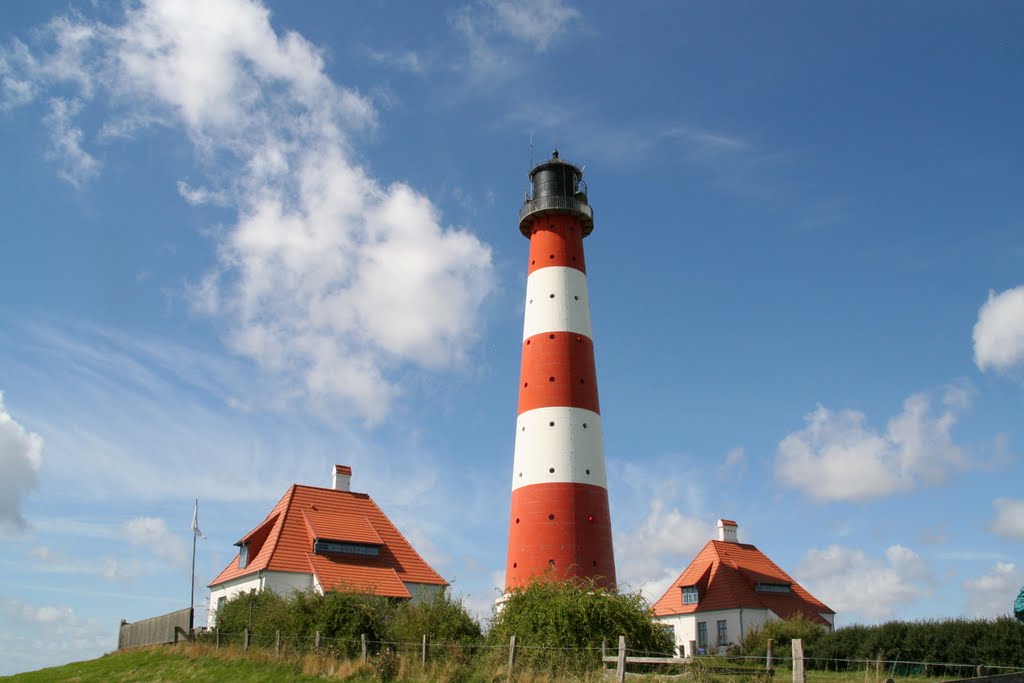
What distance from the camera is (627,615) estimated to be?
2144 centimetres

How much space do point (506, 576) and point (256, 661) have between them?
9.02m

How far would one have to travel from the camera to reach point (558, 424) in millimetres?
30219

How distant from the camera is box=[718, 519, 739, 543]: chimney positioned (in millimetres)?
45438

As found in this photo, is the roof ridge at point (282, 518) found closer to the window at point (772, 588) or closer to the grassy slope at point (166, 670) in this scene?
the grassy slope at point (166, 670)

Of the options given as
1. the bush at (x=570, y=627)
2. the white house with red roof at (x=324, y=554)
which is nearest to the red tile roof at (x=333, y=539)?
the white house with red roof at (x=324, y=554)

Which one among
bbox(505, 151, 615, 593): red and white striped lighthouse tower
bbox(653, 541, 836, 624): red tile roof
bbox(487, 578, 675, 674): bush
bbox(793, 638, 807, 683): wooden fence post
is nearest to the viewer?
bbox(793, 638, 807, 683): wooden fence post

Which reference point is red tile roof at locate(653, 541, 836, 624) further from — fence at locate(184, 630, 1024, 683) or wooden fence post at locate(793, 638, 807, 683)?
wooden fence post at locate(793, 638, 807, 683)

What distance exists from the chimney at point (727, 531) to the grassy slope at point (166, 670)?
2733 cm

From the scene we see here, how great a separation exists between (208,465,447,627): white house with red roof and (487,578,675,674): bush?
10314 millimetres

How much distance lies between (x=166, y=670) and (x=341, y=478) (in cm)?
1310

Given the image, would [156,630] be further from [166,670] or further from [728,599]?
[728,599]

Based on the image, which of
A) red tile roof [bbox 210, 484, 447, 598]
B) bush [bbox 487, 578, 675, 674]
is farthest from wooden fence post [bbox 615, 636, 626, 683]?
red tile roof [bbox 210, 484, 447, 598]

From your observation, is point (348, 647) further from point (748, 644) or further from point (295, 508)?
point (748, 644)

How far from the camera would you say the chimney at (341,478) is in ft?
129
